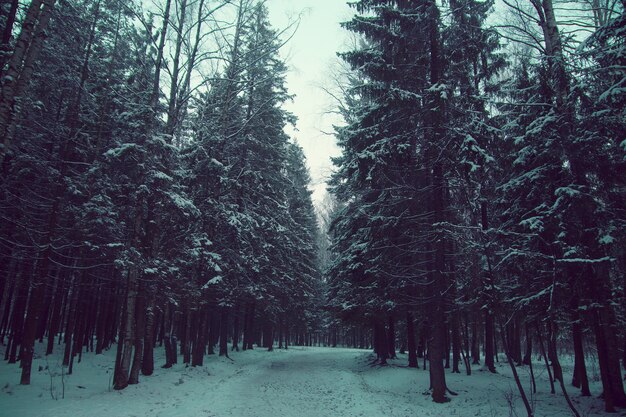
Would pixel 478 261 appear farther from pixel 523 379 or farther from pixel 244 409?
pixel 523 379

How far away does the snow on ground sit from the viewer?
33.2ft

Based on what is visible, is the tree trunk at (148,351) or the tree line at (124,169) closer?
the tree line at (124,169)

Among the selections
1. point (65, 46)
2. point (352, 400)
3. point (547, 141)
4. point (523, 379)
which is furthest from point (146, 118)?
point (523, 379)

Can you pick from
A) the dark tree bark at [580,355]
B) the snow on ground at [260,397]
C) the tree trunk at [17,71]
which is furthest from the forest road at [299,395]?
the tree trunk at [17,71]

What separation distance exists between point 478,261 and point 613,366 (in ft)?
14.8

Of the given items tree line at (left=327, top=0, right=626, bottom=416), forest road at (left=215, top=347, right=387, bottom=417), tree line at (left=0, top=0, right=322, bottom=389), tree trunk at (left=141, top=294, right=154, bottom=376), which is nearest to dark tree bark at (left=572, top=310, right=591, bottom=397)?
tree line at (left=327, top=0, right=626, bottom=416)

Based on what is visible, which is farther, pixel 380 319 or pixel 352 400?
pixel 380 319

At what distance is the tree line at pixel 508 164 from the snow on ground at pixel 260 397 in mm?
1236

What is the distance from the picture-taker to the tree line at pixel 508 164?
9.83 m

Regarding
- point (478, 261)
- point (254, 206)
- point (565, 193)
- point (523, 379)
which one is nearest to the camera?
point (565, 193)

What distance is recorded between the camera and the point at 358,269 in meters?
20.3

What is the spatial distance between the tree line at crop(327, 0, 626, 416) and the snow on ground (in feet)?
4.05

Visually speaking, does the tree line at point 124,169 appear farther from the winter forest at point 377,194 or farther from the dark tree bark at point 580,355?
the dark tree bark at point 580,355

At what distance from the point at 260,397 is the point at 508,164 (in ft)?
43.6
